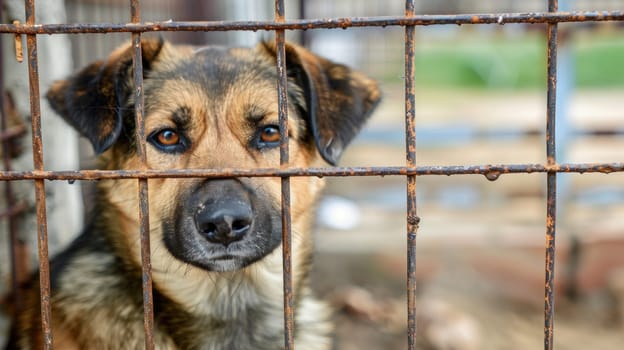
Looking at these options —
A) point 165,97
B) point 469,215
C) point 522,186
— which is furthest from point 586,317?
point 165,97

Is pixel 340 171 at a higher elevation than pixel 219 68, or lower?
lower

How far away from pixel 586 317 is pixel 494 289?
26.3 inches

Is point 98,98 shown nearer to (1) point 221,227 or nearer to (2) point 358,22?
(1) point 221,227

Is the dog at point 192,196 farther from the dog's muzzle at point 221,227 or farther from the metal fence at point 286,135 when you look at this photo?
the metal fence at point 286,135

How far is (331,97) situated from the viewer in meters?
3.13

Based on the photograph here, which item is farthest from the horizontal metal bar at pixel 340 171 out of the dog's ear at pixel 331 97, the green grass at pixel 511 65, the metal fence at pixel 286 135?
the green grass at pixel 511 65

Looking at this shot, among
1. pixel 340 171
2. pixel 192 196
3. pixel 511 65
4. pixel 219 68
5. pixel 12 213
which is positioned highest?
pixel 511 65

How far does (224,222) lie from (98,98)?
0.81m

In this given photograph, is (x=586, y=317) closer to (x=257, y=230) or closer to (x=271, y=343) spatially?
(x=271, y=343)

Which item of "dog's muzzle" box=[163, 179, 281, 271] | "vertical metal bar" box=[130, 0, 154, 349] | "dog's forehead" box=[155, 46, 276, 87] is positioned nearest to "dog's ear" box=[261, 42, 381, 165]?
"dog's forehead" box=[155, 46, 276, 87]

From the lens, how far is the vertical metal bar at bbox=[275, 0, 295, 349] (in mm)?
2104

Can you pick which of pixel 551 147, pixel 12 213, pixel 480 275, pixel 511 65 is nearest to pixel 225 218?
pixel 551 147

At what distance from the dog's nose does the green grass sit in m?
18.1

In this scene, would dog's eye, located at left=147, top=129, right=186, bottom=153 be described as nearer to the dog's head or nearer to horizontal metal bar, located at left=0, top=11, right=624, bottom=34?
the dog's head
